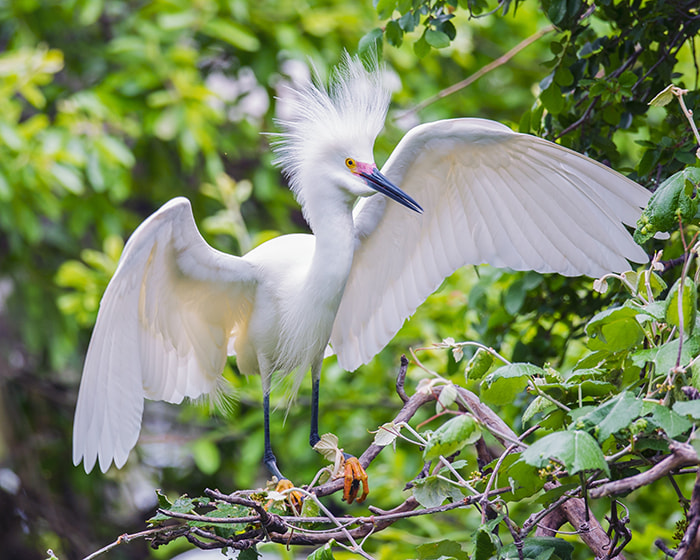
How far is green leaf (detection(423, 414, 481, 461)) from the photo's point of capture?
51.8 inches

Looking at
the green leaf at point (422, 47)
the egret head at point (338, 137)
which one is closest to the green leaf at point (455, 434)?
the egret head at point (338, 137)

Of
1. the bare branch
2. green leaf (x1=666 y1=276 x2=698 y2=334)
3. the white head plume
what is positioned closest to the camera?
the bare branch

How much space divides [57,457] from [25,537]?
495 mm

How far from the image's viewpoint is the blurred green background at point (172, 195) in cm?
354

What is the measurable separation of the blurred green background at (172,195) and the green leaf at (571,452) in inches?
49.1

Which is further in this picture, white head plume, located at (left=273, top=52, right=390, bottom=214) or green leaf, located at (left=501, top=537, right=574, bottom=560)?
white head plume, located at (left=273, top=52, right=390, bottom=214)

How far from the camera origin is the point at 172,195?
4727mm

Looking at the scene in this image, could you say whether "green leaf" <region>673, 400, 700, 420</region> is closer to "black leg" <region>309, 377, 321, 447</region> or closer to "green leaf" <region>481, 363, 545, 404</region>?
"green leaf" <region>481, 363, 545, 404</region>

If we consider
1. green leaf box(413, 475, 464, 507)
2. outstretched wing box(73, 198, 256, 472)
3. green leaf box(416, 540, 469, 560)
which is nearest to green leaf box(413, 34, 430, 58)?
outstretched wing box(73, 198, 256, 472)

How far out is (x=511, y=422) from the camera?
2.67 meters

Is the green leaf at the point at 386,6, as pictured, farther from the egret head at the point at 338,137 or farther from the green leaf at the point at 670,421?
the green leaf at the point at 670,421

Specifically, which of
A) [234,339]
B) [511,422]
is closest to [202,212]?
[234,339]

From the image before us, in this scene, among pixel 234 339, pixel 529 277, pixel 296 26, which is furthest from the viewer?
pixel 296 26

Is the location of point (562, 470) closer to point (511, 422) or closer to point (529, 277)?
point (529, 277)
